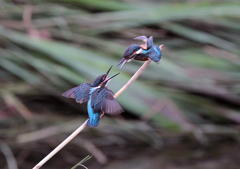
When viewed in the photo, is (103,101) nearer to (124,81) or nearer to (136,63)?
(124,81)

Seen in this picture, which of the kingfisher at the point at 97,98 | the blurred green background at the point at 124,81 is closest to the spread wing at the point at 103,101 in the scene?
the kingfisher at the point at 97,98

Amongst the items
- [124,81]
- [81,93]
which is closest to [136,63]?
[124,81]

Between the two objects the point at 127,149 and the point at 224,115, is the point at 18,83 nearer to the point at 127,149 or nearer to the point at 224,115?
the point at 127,149

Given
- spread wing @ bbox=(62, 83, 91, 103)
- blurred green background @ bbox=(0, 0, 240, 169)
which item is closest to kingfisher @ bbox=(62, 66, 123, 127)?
spread wing @ bbox=(62, 83, 91, 103)

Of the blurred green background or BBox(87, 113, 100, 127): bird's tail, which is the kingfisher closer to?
BBox(87, 113, 100, 127): bird's tail

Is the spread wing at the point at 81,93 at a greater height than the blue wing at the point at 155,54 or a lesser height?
lesser

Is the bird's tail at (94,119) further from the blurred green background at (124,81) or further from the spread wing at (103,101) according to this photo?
the blurred green background at (124,81)

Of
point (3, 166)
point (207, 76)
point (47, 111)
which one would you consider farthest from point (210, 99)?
point (3, 166)
